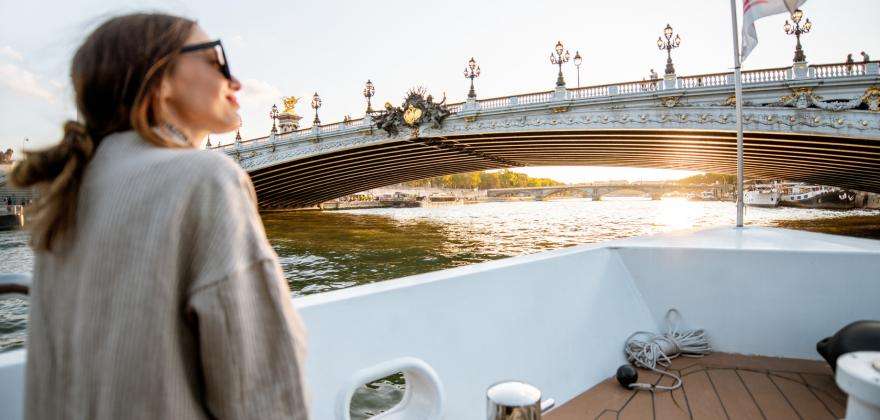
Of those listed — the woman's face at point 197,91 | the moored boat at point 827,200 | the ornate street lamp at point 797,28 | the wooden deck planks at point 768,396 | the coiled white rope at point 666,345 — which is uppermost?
the ornate street lamp at point 797,28

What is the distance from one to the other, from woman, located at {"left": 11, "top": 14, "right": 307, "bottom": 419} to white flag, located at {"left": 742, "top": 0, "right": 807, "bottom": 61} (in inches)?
296

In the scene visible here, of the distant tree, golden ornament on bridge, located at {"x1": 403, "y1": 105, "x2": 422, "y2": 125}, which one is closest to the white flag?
golden ornament on bridge, located at {"x1": 403, "y1": 105, "x2": 422, "y2": 125}

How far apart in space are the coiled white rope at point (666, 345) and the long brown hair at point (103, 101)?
9.95 ft

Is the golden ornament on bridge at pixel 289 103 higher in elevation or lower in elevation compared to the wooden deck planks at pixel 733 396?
higher

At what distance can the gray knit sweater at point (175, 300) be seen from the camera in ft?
2.33

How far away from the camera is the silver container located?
4.59 ft

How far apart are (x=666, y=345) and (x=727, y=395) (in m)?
0.57

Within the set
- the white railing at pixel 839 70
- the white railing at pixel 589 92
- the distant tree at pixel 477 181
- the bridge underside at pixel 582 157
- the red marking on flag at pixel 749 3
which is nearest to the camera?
the red marking on flag at pixel 749 3

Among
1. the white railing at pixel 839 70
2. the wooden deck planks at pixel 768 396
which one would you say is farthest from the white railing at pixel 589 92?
the wooden deck planks at pixel 768 396

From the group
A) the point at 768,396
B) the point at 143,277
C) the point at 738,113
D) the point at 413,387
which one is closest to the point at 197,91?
the point at 143,277

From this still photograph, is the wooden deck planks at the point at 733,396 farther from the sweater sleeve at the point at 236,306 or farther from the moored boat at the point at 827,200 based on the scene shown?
the moored boat at the point at 827,200

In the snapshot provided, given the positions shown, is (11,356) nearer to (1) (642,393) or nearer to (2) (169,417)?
(2) (169,417)

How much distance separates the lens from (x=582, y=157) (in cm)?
3033

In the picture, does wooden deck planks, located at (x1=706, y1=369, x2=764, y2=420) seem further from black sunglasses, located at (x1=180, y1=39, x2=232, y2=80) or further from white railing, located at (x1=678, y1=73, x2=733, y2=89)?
white railing, located at (x1=678, y1=73, x2=733, y2=89)
